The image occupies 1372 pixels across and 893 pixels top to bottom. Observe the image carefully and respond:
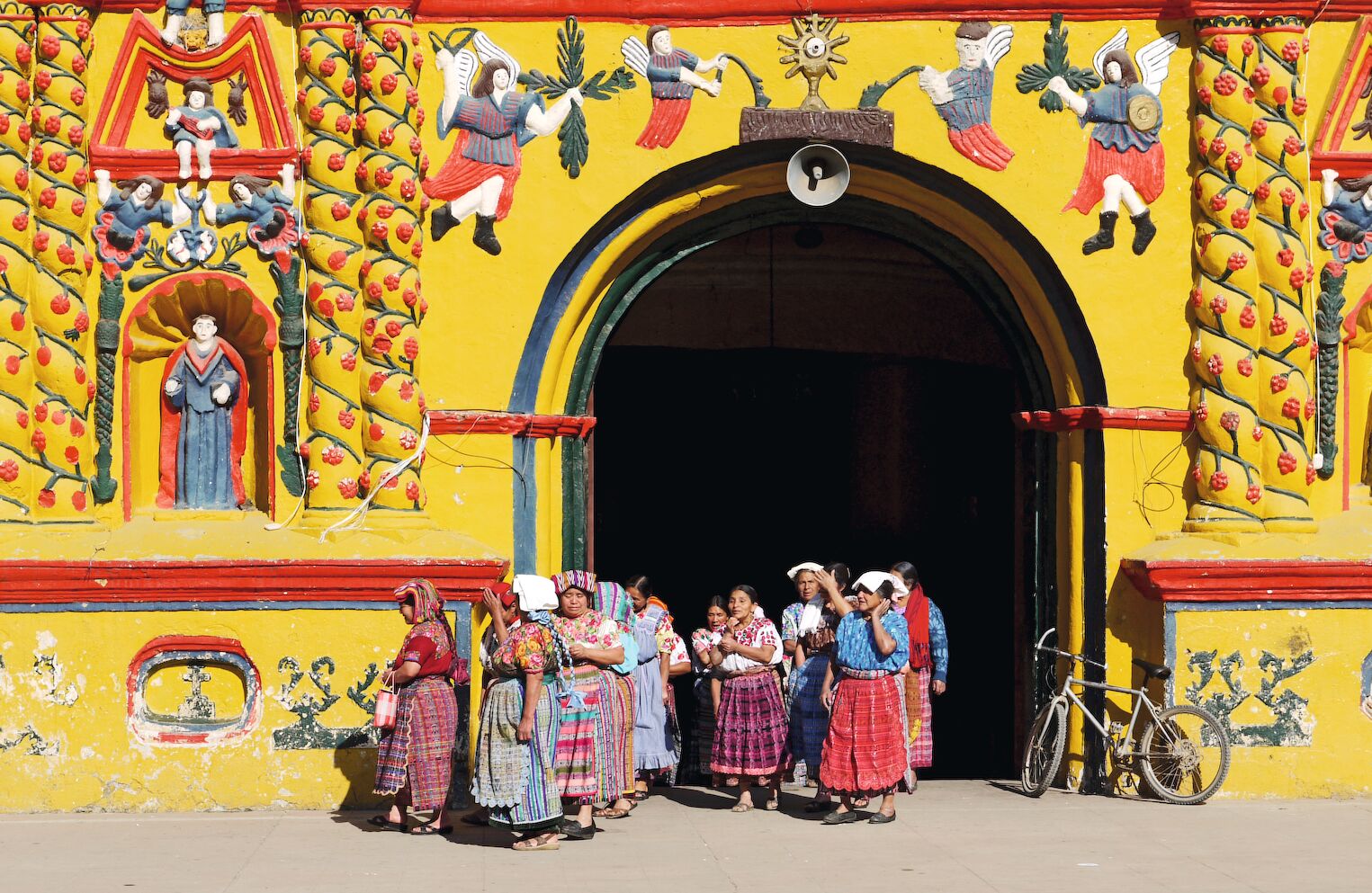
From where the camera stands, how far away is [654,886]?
929 centimetres

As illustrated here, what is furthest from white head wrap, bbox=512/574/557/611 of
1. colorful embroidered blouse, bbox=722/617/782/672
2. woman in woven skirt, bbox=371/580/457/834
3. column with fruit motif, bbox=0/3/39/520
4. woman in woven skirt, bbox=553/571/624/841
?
column with fruit motif, bbox=0/3/39/520

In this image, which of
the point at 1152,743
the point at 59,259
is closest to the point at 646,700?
the point at 1152,743

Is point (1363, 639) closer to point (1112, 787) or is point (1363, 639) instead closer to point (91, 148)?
point (1112, 787)

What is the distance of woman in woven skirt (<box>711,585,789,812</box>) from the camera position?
37.6 feet

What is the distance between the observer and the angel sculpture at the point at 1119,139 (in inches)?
468

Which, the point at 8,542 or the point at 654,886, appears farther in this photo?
the point at 8,542

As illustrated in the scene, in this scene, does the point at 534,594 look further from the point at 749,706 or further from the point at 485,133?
the point at 485,133

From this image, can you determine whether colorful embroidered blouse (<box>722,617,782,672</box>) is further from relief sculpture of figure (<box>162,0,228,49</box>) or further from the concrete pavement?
relief sculpture of figure (<box>162,0,228,49</box>)

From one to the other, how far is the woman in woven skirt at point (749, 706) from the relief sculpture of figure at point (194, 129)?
4015mm

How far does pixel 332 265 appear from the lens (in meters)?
11.7

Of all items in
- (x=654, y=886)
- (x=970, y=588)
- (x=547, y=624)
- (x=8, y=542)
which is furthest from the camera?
(x=970, y=588)

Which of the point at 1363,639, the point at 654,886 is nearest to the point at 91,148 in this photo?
the point at 654,886

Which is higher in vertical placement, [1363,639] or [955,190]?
[955,190]

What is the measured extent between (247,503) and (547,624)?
274 cm
